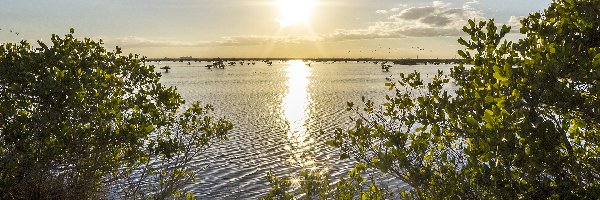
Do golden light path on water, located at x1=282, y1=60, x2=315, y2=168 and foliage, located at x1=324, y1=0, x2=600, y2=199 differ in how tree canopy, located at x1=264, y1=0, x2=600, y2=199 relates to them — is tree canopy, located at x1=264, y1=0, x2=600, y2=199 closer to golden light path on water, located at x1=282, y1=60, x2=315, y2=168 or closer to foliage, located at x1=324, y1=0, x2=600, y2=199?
foliage, located at x1=324, y1=0, x2=600, y2=199

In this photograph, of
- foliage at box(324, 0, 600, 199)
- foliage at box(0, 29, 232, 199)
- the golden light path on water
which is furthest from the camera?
the golden light path on water

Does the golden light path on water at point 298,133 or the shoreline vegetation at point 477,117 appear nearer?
the shoreline vegetation at point 477,117

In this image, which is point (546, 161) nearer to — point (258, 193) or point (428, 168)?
point (428, 168)

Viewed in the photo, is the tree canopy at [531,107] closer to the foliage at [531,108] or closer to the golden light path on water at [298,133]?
the foliage at [531,108]

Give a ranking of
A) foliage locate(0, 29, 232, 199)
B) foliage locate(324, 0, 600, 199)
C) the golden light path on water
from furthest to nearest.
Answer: the golden light path on water, foliage locate(0, 29, 232, 199), foliage locate(324, 0, 600, 199)

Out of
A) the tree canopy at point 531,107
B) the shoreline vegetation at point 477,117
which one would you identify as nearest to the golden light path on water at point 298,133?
the shoreline vegetation at point 477,117

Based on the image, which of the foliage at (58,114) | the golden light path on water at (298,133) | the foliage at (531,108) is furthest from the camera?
the golden light path on water at (298,133)

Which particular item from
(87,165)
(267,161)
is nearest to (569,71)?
(87,165)

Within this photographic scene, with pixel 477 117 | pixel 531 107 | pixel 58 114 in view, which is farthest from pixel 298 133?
pixel 531 107

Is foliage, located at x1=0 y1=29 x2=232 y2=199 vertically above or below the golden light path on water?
above

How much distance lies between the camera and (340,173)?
2655 cm

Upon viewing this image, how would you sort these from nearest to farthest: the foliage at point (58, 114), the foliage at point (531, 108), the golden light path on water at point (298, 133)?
the foliage at point (531, 108)
the foliage at point (58, 114)
the golden light path on water at point (298, 133)

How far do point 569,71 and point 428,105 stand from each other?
2.79 metres

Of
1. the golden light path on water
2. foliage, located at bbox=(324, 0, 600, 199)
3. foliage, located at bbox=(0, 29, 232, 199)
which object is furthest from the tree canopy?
the golden light path on water
